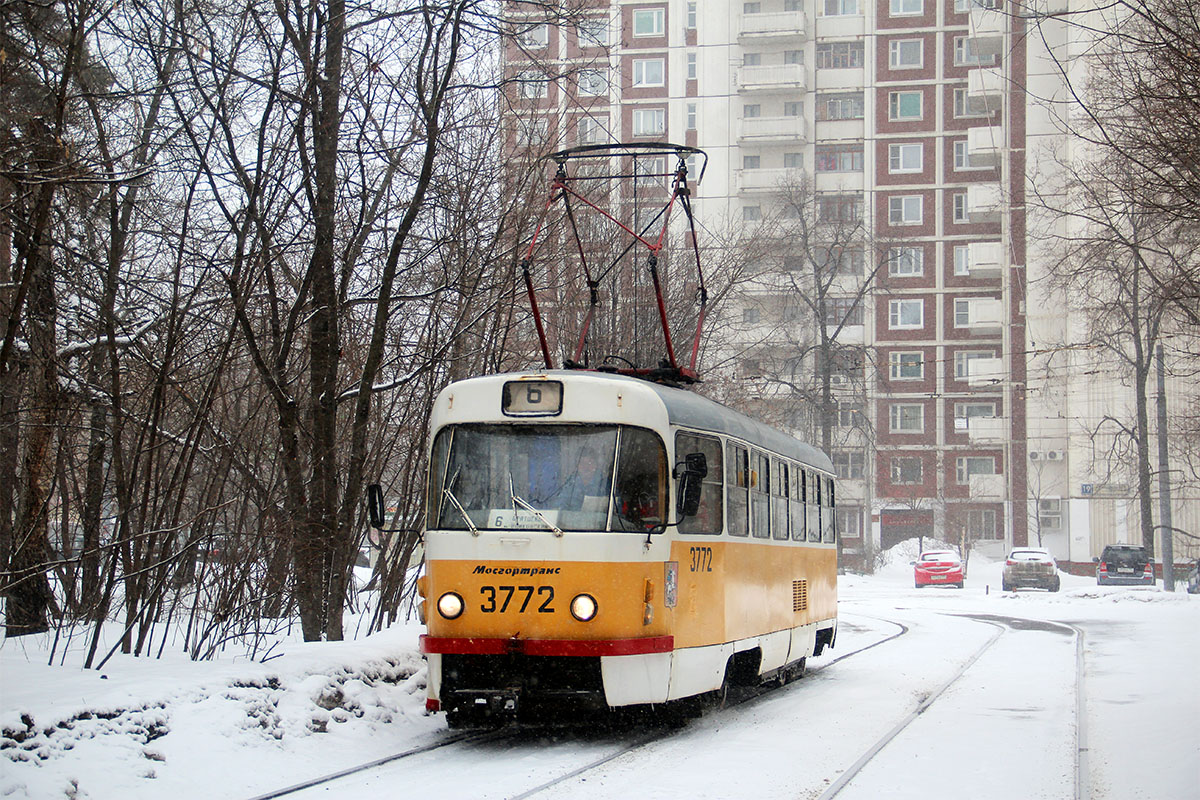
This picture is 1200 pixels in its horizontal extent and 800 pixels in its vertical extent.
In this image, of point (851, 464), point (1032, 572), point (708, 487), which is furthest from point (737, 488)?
point (851, 464)

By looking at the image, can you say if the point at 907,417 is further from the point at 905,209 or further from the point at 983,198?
the point at 983,198

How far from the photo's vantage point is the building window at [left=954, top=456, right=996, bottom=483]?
66.8 metres

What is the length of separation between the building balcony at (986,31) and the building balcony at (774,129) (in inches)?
359

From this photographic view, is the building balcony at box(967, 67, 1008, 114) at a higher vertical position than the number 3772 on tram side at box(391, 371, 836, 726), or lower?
higher

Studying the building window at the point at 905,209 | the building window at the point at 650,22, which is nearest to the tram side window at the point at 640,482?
the building window at the point at 650,22

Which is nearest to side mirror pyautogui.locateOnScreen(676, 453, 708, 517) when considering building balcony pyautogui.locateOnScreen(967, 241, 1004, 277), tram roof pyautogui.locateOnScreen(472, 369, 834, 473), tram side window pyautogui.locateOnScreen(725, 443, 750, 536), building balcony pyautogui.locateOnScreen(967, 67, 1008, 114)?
tram roof pyautogui.locateOnScreen(472, 369, 834, 473)

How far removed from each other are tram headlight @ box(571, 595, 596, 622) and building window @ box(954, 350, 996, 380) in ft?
195

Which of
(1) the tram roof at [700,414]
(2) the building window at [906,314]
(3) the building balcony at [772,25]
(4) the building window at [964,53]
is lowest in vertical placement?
(1) the tram roof at [700,414]

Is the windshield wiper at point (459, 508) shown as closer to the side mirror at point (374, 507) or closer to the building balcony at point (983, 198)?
the side mirror at point (374, 507)

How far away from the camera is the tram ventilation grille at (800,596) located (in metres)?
15.0

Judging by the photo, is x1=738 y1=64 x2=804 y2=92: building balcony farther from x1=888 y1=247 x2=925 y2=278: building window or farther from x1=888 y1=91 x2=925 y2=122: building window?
x1=888 y1=247 x2=925 y2=278: building window

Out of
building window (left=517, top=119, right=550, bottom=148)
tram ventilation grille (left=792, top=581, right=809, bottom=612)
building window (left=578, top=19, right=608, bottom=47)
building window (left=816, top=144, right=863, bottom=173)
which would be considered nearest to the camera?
building window (left=578, top=19, right=608, bottom=47)

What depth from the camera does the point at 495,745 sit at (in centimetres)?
1026

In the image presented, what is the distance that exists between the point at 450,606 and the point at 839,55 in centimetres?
6305
